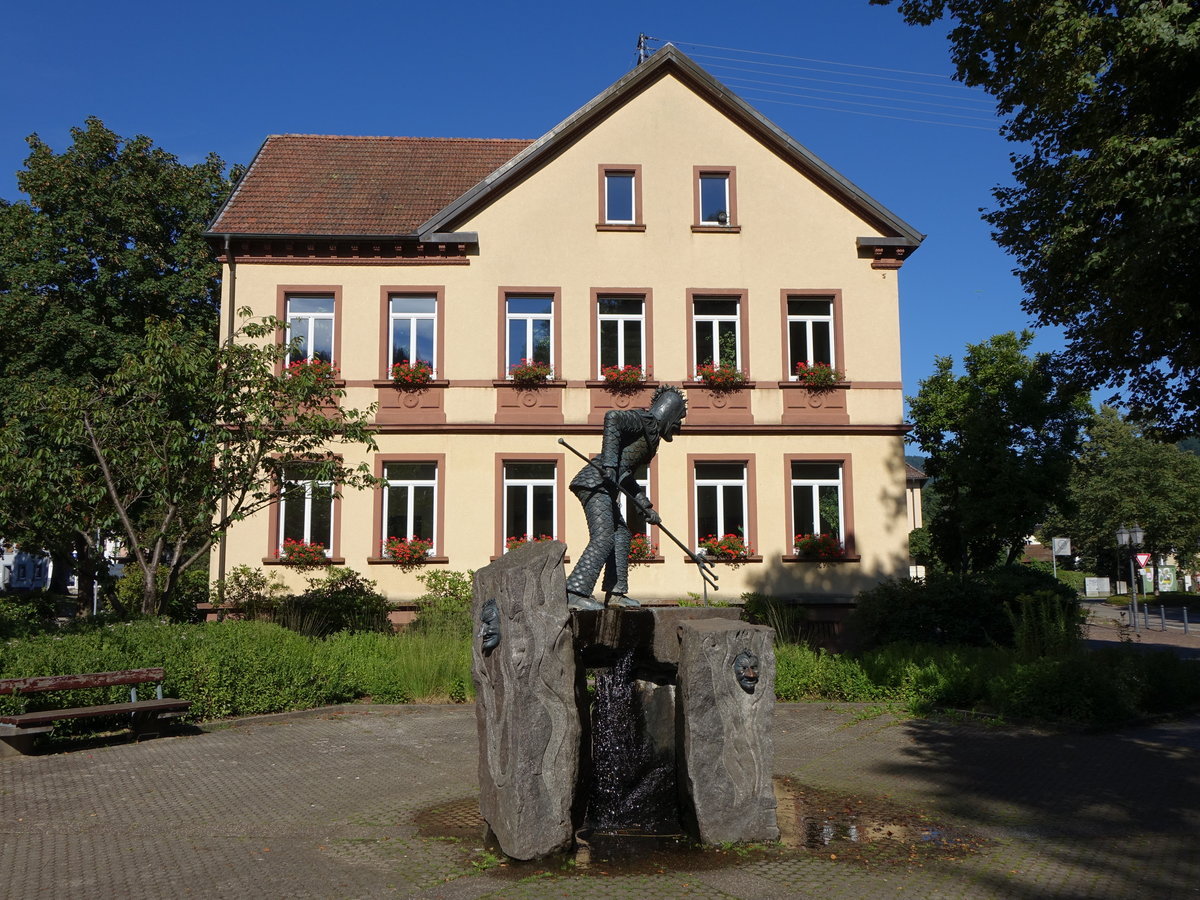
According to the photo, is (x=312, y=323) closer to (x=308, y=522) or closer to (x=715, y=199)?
(x=308, y=522)

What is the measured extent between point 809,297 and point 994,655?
30.3ft

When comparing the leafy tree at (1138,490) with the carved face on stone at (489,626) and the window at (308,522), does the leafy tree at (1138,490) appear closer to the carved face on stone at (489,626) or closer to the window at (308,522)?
the window at (308,522)

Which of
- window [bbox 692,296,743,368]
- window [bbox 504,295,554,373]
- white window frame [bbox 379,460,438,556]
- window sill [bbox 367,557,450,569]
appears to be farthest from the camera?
window [bbox 692,296,743,368]

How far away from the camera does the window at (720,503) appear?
20.3m

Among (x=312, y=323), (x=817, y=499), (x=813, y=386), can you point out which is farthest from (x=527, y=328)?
(x=817, y=499)

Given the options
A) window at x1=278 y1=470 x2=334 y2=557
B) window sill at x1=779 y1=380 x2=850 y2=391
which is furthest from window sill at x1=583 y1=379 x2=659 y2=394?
window at x1=278 y1=470 x2=334 y2=557

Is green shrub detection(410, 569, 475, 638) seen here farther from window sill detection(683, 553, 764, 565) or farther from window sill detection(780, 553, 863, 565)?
window sill detection(780, 553, 863, 565)

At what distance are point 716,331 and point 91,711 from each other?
14.1m

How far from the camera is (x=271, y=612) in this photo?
1858 centimetres

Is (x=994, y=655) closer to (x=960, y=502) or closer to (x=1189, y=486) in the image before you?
(x=960, y=502)

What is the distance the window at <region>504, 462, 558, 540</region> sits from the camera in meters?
20.0

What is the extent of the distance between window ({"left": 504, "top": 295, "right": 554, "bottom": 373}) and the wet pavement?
35.8 feet

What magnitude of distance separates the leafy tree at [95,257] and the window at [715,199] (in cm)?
1229

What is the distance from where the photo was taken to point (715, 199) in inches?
829
